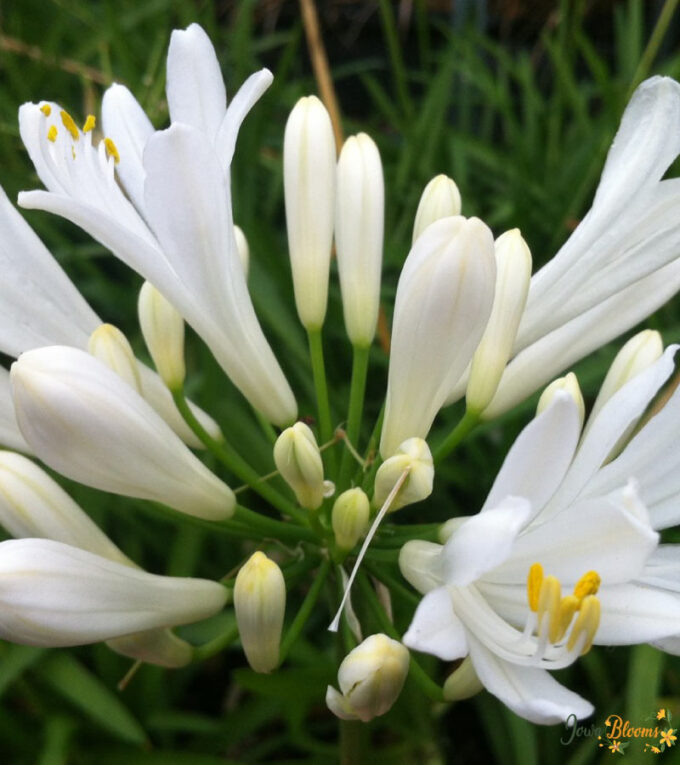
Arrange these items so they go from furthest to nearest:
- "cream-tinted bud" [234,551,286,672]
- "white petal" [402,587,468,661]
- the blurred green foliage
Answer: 1. the blurred green foliage
2. "cream-tinted bud" [234,551,286,672]
3. "white petal" [402,587,468,661]

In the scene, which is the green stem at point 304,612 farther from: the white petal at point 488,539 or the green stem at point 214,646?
the white petal at point 488,539

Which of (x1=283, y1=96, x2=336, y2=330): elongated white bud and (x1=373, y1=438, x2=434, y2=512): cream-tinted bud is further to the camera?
(x1=283, y1=96, x2=336, y2=330): elongated white bud

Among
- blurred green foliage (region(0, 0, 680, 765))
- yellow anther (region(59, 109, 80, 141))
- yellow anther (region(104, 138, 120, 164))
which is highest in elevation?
yellow anther (region(59, 109, 80, 141))

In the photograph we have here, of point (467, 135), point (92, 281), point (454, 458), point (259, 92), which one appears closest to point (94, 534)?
point (259, 92)

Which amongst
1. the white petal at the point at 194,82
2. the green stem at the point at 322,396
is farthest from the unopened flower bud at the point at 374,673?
the white petal at the point at 194,82

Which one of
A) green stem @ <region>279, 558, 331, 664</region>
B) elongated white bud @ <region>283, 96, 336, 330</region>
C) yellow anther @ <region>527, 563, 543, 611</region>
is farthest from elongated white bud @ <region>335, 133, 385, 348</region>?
yellow anther @ <region>527, 563, 543, 611</region>

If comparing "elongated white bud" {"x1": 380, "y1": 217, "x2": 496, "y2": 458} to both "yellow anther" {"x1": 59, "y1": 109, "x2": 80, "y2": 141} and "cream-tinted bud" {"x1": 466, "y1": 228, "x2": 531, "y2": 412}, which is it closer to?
"cream-tinted bud" {"x1": 466, "y1": 228, "x2": 531, "y2": 412}

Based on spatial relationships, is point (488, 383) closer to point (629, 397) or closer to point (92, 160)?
point (629, 397)

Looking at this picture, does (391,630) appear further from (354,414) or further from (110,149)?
(110,149)
